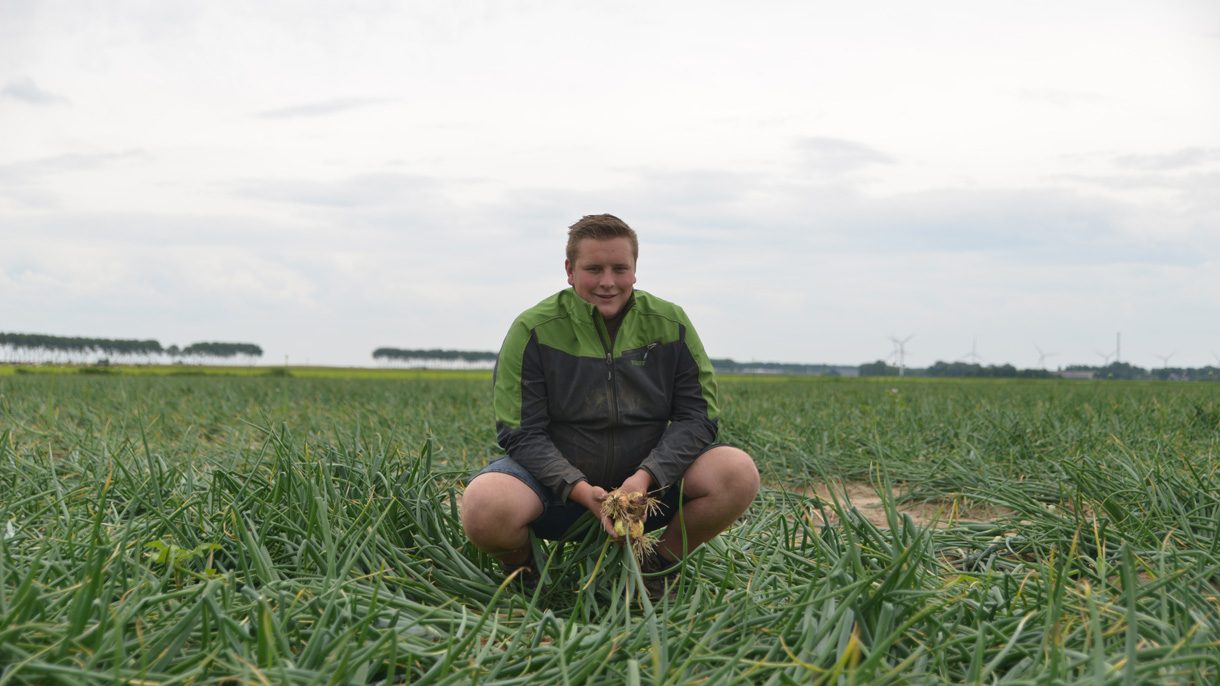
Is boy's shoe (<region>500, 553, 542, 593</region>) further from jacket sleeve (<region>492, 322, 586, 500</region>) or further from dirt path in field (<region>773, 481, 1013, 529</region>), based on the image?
dirt path in field (<region>773, 481, 1013, 529</region>)

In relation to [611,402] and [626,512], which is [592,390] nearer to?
[611,402]

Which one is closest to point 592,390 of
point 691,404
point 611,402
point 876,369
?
point 611,402

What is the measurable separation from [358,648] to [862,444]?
476 cm

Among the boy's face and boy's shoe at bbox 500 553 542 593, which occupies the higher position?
the boy's face

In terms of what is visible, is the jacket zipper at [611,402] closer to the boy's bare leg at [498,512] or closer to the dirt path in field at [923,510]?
the boy's bare leg at [498,512]

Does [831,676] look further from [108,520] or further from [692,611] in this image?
[108,520]

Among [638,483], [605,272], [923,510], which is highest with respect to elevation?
[605,272]

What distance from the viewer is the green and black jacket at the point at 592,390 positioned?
2.87m

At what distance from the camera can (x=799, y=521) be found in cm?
274

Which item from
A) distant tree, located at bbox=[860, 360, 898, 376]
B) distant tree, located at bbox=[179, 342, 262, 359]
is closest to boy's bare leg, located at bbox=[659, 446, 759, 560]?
distant tree, located at bbox=[860, 360, 898, 376]

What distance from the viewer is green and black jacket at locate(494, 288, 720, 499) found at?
2869mm

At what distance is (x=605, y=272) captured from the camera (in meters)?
2.80

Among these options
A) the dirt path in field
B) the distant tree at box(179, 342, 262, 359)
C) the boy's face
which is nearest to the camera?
the boy's face

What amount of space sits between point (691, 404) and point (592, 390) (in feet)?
1.19
